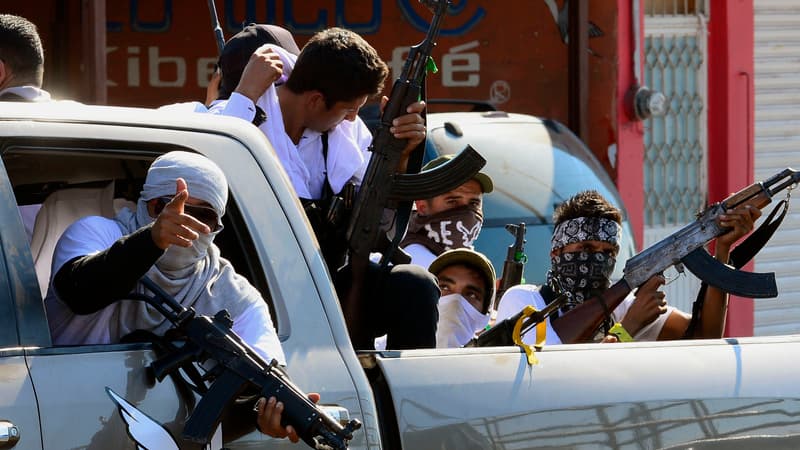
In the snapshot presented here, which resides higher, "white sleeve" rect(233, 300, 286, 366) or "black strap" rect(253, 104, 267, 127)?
"black strap" rect(253, 104, 267, 127)

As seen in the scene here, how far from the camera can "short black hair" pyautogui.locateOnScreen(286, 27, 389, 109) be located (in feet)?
13.5

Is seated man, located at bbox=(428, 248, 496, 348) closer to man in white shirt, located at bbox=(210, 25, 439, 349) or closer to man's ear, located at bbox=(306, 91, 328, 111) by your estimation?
man in white shirt, located at bbox=(210, 25, 439, 349)

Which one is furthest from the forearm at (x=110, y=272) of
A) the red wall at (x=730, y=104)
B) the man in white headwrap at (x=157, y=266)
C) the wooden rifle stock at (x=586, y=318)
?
the red wall at (x=730, y=104)

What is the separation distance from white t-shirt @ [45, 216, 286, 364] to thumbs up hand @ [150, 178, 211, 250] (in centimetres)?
24

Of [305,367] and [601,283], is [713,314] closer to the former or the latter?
Answer: [601,283]

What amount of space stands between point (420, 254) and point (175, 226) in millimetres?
2710

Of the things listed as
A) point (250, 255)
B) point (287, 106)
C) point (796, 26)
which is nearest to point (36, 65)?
point (287, 106)

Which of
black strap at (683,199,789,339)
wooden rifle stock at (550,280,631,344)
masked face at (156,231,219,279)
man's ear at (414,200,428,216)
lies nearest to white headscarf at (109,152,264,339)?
masked face at (156,231,219,279)

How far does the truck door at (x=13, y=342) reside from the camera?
2652mm

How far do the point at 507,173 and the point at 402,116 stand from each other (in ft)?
12.1

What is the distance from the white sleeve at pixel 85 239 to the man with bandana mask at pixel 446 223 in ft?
8.16

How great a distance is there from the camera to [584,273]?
4.72 metres

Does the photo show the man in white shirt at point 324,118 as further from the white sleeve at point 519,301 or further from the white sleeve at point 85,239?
the white sleeve at point 85,239

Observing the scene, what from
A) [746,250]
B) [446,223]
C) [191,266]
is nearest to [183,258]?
[191,266]
